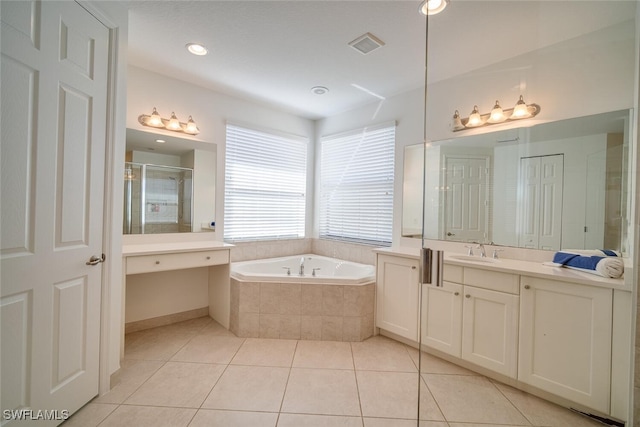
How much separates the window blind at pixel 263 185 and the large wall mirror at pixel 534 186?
1.66 metres

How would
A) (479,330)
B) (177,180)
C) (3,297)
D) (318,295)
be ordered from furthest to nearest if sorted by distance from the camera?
(177,180) → (318,295) → (479,330) → (3,297)

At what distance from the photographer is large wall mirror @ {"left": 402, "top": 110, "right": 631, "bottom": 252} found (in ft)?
5.52

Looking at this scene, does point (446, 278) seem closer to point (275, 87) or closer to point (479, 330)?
point (479, 330)

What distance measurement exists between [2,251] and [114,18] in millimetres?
1516

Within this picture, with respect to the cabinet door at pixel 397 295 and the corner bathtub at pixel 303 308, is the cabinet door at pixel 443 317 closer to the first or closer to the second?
the cabinet door at pixel 397 295

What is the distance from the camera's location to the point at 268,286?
256 cm

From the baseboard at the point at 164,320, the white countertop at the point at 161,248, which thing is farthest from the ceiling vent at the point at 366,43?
the baseboard at the point at 164,320

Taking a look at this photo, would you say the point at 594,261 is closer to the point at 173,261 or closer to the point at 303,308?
the point at 303,308

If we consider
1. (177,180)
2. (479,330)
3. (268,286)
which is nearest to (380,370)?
(479,330)

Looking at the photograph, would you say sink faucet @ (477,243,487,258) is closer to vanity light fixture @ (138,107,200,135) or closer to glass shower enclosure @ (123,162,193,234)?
glass shower enclosure @ (123,162,193,234)

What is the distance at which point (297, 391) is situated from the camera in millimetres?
1768

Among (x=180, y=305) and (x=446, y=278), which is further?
(x=180, y=305)

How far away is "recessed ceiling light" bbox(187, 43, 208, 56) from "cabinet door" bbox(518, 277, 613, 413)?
3.00 meters

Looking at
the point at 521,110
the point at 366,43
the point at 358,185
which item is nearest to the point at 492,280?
the point at 521,110
